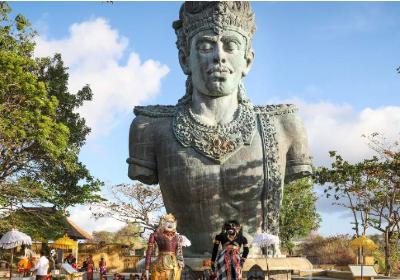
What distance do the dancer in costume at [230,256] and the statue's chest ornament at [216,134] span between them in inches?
70.9

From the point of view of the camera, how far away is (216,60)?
9.42m

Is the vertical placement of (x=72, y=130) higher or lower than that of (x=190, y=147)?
higher

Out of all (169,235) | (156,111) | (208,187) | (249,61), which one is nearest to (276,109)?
(249,61)

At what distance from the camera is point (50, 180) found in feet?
70.2

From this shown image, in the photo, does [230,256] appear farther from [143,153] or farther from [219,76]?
[219,76]

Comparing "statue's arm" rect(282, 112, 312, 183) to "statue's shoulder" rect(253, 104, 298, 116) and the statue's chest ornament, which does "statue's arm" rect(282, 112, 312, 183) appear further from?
the statue's chest ornament

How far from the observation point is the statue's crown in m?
9.54

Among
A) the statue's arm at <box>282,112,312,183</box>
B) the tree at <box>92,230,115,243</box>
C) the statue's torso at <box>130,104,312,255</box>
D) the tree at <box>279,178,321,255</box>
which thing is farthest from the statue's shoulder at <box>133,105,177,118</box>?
the tree at <box>92,230,115,243</box>

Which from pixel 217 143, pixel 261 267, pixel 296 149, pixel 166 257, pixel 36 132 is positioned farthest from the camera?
pixel 36 132

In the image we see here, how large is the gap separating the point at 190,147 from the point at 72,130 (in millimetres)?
14507

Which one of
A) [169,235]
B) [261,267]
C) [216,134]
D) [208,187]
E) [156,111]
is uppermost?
[156,111]

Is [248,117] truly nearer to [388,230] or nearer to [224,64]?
[224,64]

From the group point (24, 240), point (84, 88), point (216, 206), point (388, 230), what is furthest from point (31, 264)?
point (388, 230)

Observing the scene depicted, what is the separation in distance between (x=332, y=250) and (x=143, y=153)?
104ft
